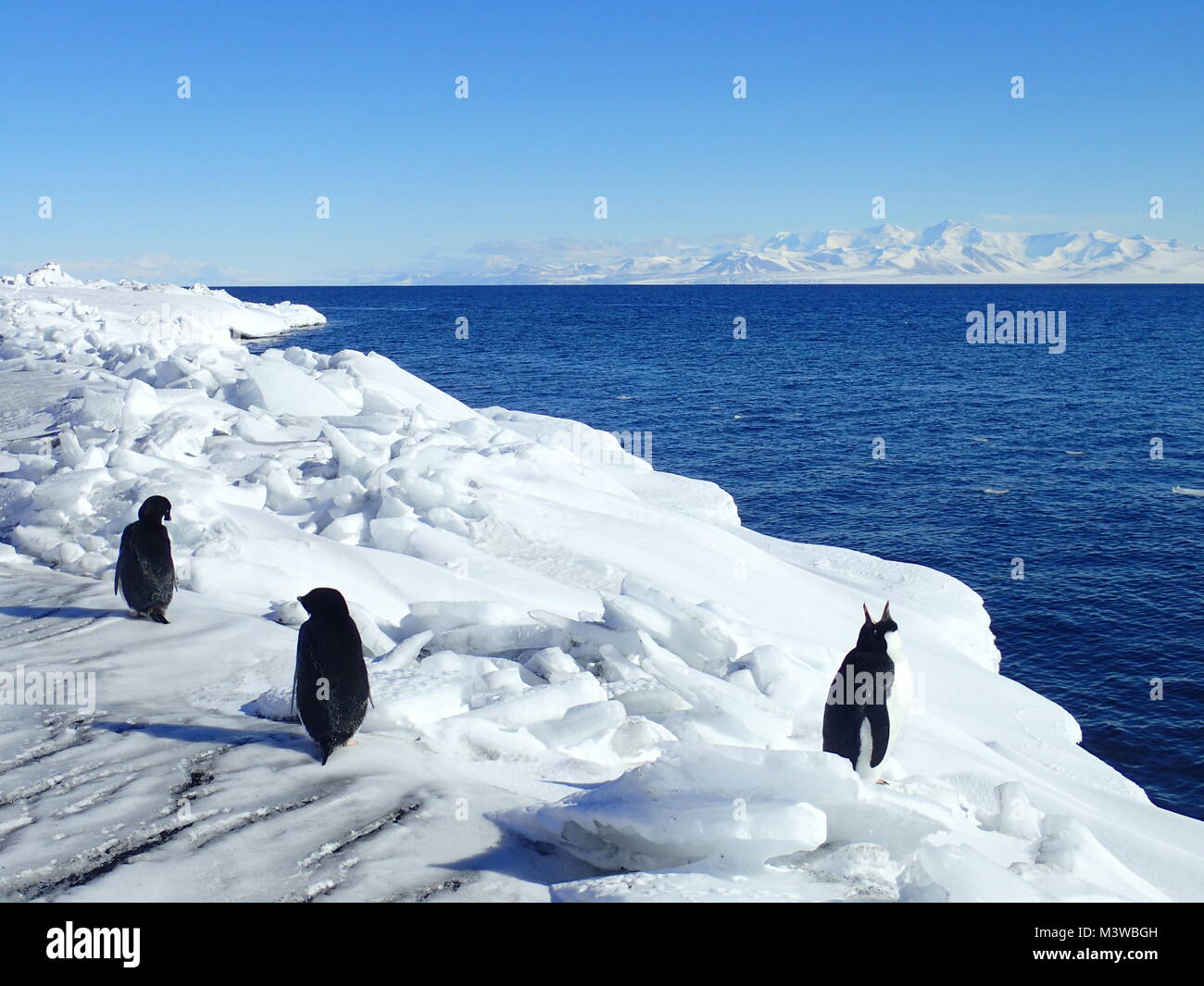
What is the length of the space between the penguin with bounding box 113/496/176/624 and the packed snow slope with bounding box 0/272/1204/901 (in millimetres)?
210

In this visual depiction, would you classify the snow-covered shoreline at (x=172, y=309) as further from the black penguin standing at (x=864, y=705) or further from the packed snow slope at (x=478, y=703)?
the black penguin standing at (x=864, y=705)

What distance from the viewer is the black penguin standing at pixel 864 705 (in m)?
6.66

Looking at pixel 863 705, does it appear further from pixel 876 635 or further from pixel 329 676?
pixel 329 676

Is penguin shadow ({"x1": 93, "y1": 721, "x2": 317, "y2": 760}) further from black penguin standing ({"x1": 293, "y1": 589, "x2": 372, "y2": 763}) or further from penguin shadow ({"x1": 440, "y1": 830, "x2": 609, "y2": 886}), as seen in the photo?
penguin shadow ({"x1": 440, "y1": 830, "x2": 609, "y2": 886})

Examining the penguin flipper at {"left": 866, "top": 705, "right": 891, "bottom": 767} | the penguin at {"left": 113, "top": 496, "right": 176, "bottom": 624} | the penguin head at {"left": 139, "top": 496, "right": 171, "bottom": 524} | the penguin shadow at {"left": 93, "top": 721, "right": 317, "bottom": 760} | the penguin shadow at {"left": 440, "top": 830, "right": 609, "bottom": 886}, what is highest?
the penguin head at {"left": 139, "top": 496, "right": 171, "bottom": 524}

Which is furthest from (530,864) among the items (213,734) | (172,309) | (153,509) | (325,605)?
(172,309)

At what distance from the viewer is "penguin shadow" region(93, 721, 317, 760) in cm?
557

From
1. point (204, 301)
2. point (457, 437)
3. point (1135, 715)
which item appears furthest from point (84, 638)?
point (204, 301)

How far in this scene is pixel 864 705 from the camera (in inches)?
263

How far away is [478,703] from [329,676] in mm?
1473

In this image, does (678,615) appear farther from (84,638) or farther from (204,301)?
(204,301)

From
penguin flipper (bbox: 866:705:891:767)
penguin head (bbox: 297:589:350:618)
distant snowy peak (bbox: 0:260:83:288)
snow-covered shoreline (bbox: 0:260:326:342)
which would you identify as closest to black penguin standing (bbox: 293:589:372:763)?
penguin head (bbox: 297:589:350:618)

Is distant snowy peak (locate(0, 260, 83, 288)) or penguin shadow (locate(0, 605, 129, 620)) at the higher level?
distant snowy peak (locate(0, 260, 83, 288))

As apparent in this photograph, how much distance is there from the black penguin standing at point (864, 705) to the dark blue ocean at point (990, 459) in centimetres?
737
